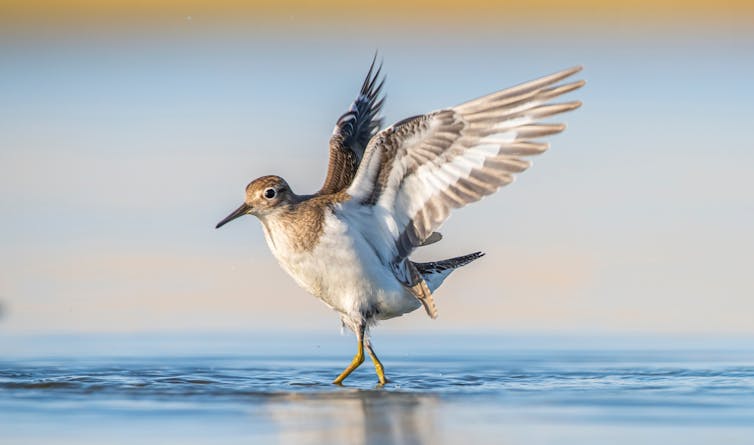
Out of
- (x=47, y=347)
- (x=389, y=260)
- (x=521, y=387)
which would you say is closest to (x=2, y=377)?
(x=47, y=347)

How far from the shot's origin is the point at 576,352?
47.3 feet

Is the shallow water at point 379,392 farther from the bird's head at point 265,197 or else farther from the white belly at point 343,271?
the bird's head at point 265,197

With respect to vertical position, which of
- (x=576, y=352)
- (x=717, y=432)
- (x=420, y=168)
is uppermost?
(x=420, y=168)

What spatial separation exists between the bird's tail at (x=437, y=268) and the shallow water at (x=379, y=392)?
0.75m

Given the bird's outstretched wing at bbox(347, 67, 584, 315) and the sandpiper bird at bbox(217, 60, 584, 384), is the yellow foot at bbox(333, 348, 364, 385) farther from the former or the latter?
the bird's outstretched wing at bbox(347, 67, 584, 315)

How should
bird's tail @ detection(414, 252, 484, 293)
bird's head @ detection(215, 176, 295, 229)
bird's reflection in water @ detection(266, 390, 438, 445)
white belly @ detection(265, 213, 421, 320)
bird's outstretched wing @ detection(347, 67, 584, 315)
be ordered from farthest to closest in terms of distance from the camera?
bird's tail @ detection(414, 252, 484, 293) < bird's head @ detection(215, 176, 295, 229) < white belly @ detection(265, 213, 421, 320) < bird's outstretched wing @ detection(347, 67, 584, 315) < bird's reflection in water @ detection(266, 390, 438, 445)

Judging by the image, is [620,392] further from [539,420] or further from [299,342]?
[299,342]

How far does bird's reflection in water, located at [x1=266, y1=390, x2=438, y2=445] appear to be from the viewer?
938cm

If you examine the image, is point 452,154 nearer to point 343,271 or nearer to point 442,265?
point 343,271

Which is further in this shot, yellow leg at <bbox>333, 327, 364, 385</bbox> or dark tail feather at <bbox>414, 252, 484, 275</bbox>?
dark tail feather at <bbox>414, 252, 484, 275</bbox>

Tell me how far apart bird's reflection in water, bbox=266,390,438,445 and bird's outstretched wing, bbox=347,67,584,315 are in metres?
1.41

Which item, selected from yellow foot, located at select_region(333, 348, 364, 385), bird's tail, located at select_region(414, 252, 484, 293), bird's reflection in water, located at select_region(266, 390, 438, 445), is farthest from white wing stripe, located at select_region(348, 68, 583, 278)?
bird's reflection in water, located at select_region(266, 390, 438, 445)

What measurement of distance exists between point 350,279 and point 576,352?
3.17 meters

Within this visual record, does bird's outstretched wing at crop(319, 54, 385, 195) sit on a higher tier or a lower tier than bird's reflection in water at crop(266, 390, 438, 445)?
higher
